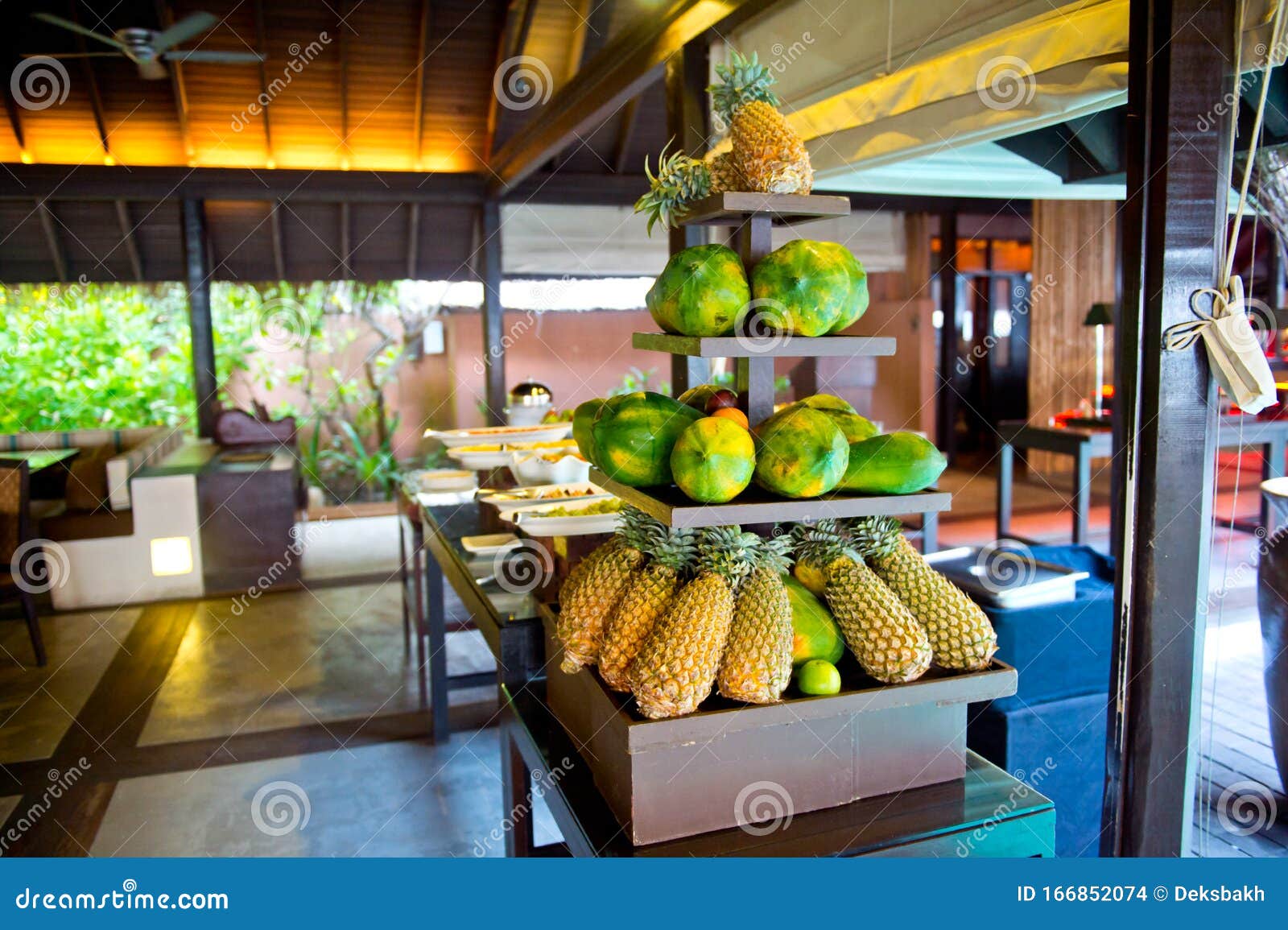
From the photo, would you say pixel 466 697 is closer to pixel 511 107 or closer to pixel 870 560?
pixel 870 560

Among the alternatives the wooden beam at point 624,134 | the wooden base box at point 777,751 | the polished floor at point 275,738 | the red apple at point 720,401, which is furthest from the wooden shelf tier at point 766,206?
the wooden beam at point 624,134

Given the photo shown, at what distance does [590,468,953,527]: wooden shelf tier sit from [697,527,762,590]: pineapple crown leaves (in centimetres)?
3

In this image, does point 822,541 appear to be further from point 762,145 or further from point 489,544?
point 489,544

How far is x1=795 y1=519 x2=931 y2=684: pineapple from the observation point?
4.24ft

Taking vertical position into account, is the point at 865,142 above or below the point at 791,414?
above

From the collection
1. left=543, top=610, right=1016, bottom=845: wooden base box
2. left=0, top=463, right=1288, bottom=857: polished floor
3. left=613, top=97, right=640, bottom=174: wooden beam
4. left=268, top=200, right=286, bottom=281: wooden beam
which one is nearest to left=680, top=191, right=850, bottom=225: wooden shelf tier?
left=543, top=610, right=1016, bottom=845: wooden base box

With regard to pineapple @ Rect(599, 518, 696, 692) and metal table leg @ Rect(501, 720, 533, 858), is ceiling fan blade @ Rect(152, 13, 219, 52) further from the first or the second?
pineapple @ Rect(599, 518, 696, 692)

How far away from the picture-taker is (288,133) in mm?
7012

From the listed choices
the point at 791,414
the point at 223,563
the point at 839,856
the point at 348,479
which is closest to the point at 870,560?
the point at 791,414

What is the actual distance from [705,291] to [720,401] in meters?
0.22

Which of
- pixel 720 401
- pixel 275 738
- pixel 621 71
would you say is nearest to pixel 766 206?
pixel 720 401

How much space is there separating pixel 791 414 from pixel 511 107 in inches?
246

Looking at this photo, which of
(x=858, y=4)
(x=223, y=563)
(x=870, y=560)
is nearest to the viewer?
(x=870, y=560)

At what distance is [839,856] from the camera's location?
124cm
